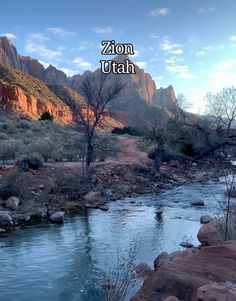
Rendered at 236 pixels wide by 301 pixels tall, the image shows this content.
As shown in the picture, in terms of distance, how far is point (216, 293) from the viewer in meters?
4.02

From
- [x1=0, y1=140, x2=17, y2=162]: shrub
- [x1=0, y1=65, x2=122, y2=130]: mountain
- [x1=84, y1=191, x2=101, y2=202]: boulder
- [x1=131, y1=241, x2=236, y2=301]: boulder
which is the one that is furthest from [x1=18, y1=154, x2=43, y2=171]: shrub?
[x1=0, y1=65, x2=122, y2=130]: mountain

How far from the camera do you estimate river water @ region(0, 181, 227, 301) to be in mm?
7641

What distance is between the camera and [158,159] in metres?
25.3

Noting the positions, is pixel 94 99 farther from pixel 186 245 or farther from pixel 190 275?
pixel 190 275

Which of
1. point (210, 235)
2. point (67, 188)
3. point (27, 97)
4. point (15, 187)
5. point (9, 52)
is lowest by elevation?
point (210, 235)

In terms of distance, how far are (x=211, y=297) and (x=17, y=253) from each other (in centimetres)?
668

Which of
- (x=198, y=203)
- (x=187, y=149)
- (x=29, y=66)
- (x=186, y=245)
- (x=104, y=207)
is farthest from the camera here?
(x=29, y=66)

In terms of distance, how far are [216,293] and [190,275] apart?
1.19 metres

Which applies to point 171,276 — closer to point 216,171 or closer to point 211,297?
point 211,297

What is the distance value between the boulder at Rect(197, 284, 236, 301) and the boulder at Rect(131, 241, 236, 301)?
2.13 ft

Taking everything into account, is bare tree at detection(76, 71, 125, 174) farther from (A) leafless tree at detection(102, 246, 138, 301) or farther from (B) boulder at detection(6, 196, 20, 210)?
(A) leafless tree at detection(102, 246, 138, 301)

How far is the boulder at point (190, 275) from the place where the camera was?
490cm

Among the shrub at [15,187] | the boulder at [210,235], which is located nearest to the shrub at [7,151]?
the shrub at [15,187]

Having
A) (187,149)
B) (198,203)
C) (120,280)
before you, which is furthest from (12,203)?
(187,149)
